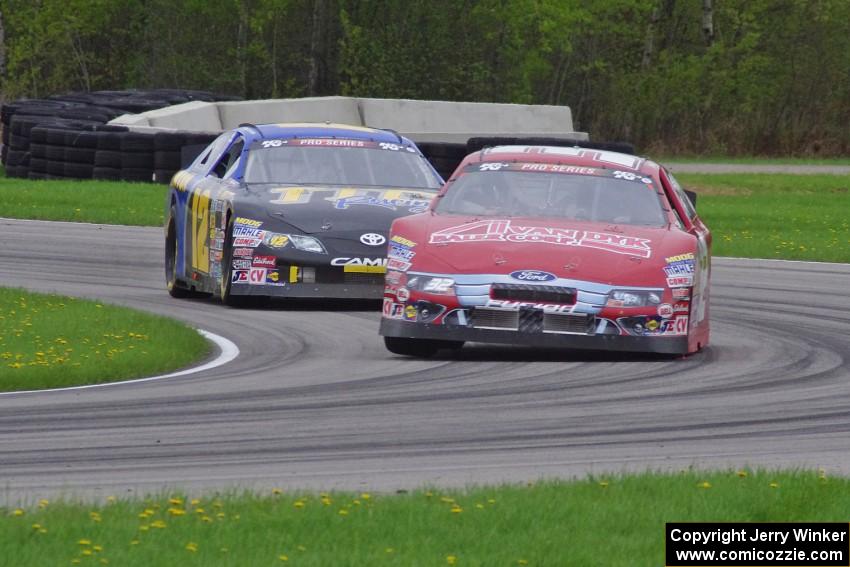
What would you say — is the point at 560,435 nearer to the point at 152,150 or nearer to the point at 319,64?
the point at 152,150

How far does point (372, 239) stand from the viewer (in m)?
13.2

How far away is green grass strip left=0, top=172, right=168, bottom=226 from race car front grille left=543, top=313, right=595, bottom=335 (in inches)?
472

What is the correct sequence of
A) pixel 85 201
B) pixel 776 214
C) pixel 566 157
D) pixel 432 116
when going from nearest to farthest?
1. pixel 566 157
2. pixel 85 201
3. pixel 776 214
4. pixel 432 116

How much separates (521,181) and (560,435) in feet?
12.6

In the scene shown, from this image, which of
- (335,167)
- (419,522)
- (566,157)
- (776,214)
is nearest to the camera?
(419,522)

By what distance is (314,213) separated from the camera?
13.3 metres

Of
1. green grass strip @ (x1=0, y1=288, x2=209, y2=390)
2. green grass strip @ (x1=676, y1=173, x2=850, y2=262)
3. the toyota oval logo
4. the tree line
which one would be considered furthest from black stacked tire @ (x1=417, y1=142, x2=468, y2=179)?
the tree line

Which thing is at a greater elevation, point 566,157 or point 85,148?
point 566,157

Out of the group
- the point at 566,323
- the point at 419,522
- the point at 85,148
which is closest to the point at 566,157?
the point at 566,323

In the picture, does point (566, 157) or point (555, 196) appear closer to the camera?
point (555, 196)

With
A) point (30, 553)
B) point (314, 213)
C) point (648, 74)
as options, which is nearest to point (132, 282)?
point (314, 213)

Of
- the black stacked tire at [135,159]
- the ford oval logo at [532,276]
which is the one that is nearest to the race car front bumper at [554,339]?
the ford oval logo at [532,276]

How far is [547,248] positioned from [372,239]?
9.82 ft

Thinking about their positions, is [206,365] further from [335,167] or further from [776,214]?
[776,214]
